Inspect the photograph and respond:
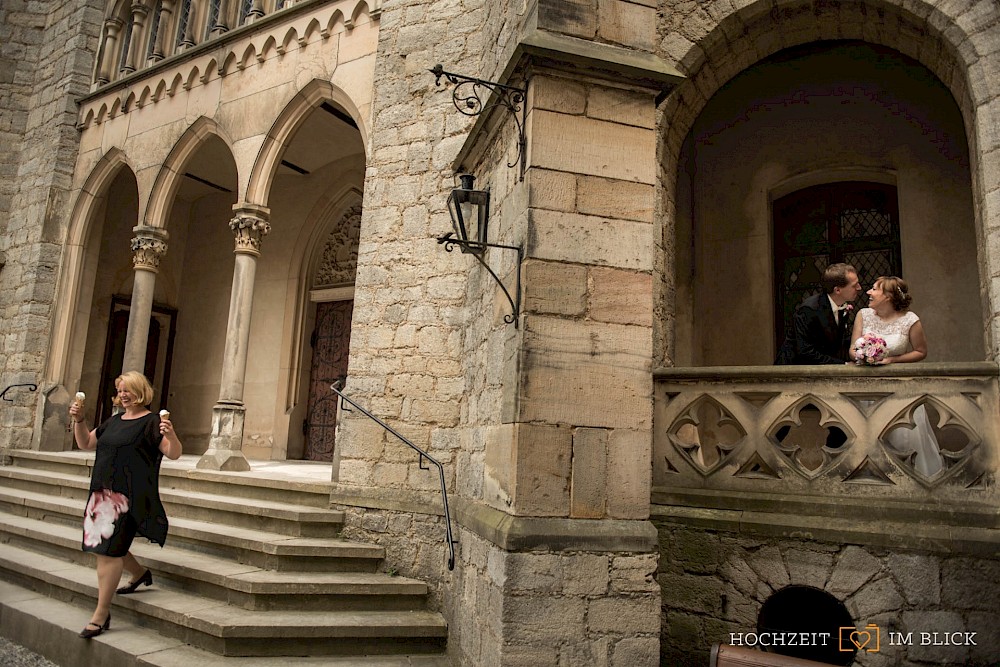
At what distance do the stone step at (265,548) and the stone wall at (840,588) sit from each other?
2010mm

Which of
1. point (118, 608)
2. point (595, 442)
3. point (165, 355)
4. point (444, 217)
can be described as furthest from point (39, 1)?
point (595, 442)

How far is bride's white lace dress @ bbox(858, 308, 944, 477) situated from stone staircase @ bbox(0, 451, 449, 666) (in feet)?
9.23

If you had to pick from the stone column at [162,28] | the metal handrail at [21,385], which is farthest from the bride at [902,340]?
the metal handrail at [21,385]

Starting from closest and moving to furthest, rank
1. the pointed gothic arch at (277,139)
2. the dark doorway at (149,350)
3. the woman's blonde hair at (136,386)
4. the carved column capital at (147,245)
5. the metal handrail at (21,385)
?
the woman's blonde hair at (136,386)
the pointed gothic arch at (277,139)
the carved column capital at (147,245)
the metal handrail at (21,385)
the dark doorway at (149,350)

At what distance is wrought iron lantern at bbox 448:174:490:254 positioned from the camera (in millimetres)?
3805

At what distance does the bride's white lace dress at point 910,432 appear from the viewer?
12.4 feet

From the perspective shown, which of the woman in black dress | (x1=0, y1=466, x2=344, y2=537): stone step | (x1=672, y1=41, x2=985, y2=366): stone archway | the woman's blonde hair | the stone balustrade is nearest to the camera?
the stone balustrade

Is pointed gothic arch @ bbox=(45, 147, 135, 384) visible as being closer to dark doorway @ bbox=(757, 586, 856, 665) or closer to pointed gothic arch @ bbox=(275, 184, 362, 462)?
pointed gothic arch @ bbox=(275, 184, 362, 462)

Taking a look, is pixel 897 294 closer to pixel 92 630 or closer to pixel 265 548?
pixel 265 548

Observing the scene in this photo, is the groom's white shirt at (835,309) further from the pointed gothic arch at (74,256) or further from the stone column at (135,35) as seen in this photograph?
the stone column at (135,35)

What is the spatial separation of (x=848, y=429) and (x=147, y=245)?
7483 mm

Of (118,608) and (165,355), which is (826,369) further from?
(165,355)

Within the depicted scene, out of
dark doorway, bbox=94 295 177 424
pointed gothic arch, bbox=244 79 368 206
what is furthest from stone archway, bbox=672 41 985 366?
dark doorway, bbox=94 295 177 424

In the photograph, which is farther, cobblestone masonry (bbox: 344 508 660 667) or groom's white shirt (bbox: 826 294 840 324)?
groom's white shirt (bbox: 826 294 840 324)
